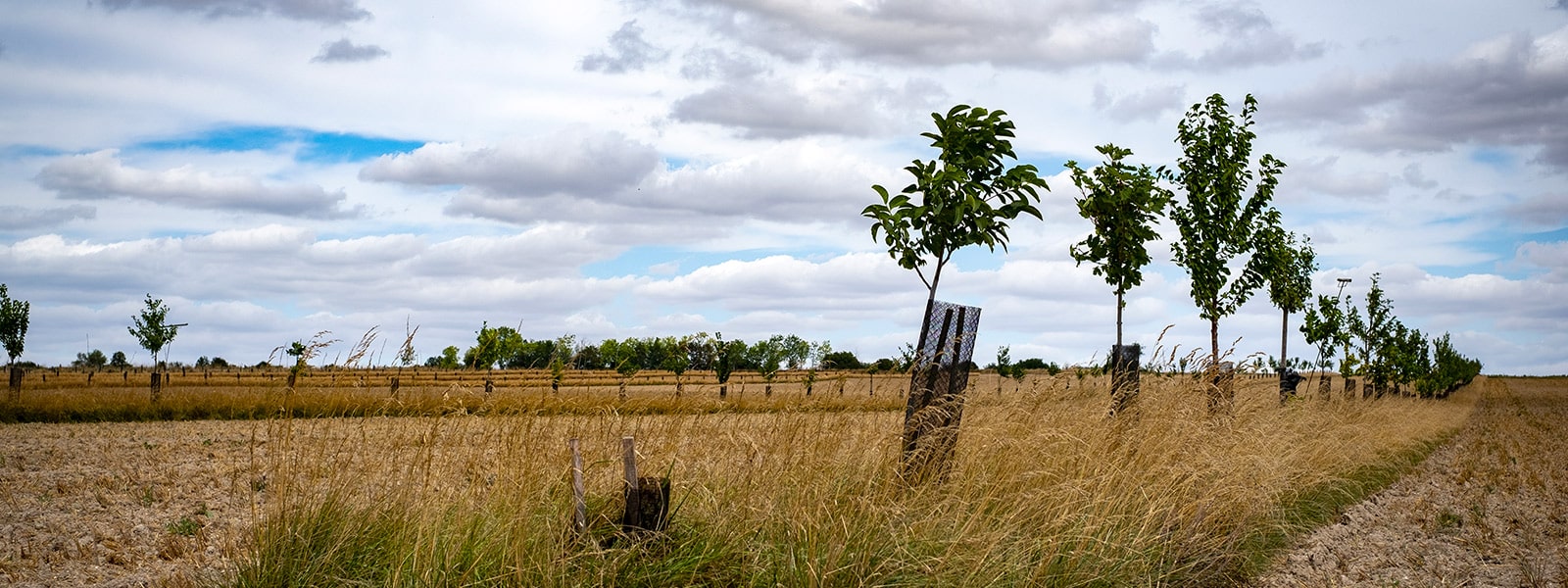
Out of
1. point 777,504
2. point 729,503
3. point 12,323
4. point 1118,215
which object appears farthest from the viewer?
point 12,323

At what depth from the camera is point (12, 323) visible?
42562mm

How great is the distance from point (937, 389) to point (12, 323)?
4980 cm

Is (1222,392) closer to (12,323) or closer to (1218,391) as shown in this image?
(1218,391)

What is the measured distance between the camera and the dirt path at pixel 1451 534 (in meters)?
6.13

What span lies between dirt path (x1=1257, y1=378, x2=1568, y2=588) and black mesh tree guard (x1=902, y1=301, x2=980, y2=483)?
1964 millimetres

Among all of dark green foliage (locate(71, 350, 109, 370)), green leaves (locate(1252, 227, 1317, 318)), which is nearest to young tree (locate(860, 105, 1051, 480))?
green leaves (locate(1252, 227, 1317, 318))

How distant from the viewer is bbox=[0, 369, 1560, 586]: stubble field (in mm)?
4203

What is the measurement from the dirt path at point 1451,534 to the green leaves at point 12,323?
50430 mm

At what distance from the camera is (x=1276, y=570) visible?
594cm

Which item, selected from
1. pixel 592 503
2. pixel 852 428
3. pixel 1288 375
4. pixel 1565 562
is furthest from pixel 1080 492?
pixel 1288 375

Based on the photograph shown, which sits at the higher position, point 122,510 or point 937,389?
point 937,389

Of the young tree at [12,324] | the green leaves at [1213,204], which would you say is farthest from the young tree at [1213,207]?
the young tree at [12,324]

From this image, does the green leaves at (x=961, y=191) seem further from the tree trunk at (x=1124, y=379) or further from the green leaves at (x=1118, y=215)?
the green leaves at (x=1118, y=215)

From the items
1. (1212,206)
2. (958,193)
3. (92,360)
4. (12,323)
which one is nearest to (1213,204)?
(1212,206)
